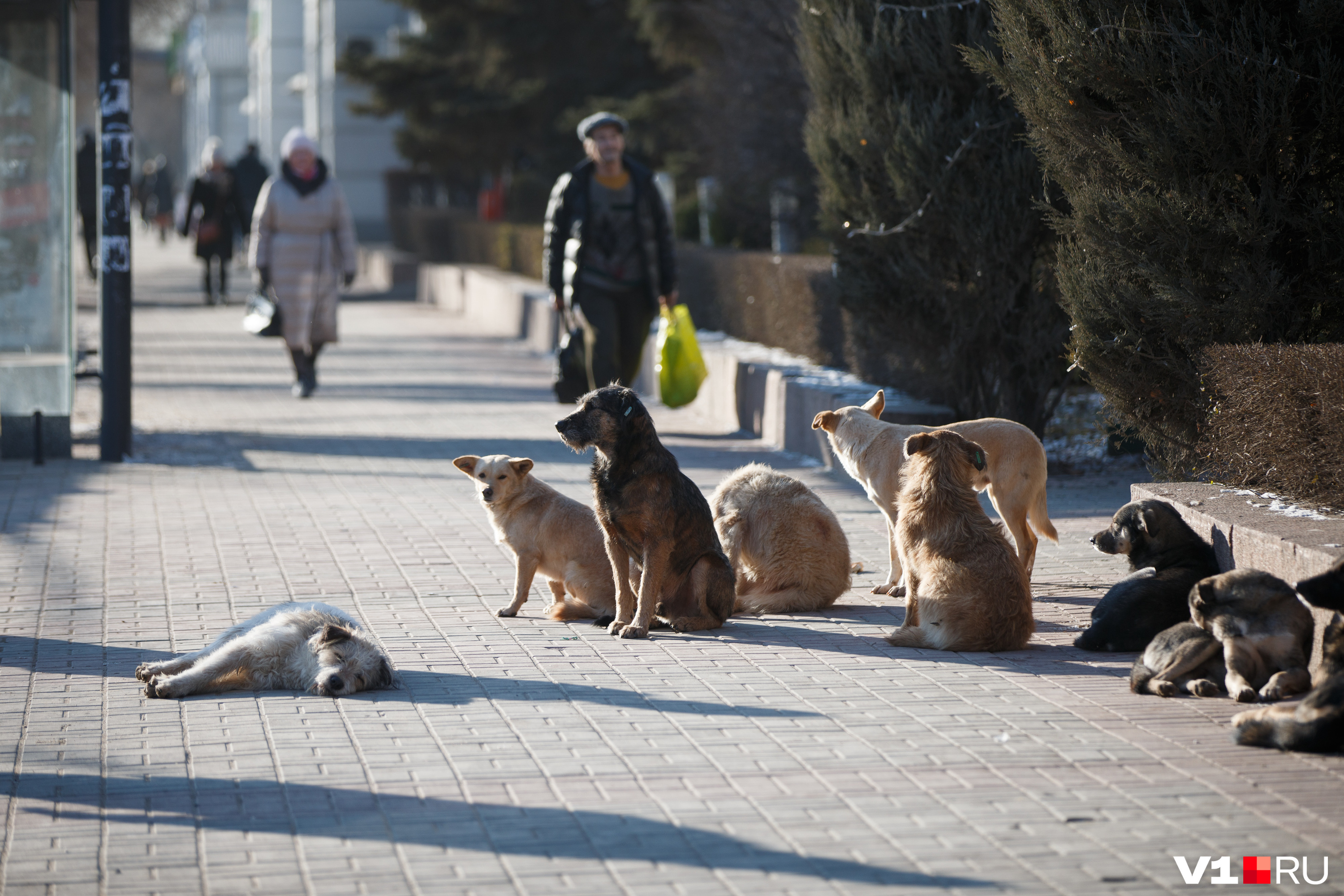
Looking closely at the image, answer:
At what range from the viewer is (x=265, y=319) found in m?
15.0

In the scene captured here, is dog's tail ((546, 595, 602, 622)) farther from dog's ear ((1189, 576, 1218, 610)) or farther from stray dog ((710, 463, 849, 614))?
dog's ear ((1189, 576, 1218, 610))

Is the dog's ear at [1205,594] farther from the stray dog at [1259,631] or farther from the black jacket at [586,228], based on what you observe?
the black jacket at [586,228]

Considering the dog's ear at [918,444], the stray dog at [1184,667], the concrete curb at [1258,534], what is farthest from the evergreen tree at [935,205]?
the stray dog at [1184,667]

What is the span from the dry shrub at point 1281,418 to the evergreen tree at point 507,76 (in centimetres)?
2008

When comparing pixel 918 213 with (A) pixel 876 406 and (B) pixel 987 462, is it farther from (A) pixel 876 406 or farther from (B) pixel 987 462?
(B) pixel 987 462

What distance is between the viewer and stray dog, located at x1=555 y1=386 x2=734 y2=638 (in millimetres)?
6910

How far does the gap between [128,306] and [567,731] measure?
8.01 meters

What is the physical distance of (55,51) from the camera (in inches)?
496

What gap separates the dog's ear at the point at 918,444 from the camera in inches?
261

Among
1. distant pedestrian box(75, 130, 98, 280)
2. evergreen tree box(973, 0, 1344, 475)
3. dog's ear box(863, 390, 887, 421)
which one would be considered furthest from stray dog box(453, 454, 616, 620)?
distant pedestrian box(75, 130, 98, 280)

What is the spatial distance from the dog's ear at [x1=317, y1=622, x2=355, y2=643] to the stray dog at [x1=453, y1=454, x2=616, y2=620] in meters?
1.36

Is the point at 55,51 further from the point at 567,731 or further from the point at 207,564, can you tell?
the point at 567,731

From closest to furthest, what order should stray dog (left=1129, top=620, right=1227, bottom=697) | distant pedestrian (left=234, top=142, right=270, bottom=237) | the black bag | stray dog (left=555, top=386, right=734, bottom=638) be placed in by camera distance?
stray dog (left=1129, top=620, right=1227, bottom=697) < stray dog (left=555, top=386, right=734, bottom=638) < the black bag < distant pedestrian (left=234, top=142, right=270, bottom=237)

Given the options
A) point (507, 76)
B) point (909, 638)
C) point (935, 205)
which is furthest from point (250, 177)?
point (909, 638)
